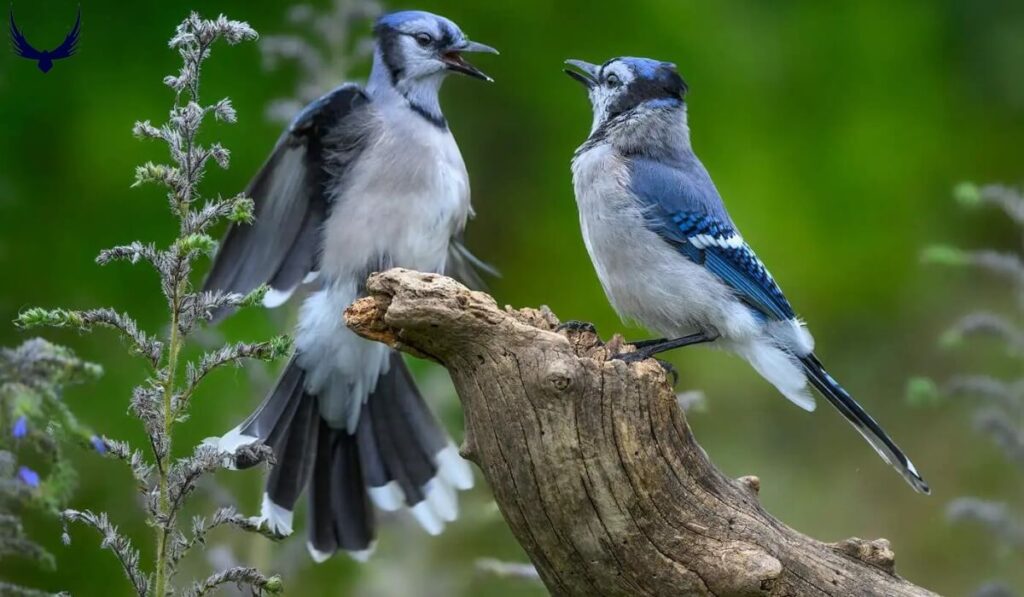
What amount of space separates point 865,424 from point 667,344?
0.58 metres

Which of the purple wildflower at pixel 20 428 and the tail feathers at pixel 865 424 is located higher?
the tail feathers at pixel 865 424

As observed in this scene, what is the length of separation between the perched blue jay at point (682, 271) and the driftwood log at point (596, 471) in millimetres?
680

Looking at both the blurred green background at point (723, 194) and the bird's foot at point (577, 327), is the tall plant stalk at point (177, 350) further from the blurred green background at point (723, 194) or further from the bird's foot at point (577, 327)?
the blurred green background at point (723, 194)

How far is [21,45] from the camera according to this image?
488 cm

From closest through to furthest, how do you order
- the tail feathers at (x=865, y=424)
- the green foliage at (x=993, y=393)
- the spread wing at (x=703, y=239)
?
the tail feathers at (x=865, y=424) < the spread wing at (x=703, y=239) < the green foliage at (x=993, y=393)

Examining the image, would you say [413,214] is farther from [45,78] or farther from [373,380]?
[45,78]

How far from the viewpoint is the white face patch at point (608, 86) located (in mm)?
4434

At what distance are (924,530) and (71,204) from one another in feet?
13.7

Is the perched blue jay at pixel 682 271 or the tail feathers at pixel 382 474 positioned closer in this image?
the perched blue jay at pixel 682 271

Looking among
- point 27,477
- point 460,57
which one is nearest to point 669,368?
point 27,477

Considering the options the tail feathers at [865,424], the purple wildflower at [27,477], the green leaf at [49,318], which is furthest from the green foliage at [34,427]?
the tail feathers at [865,424]

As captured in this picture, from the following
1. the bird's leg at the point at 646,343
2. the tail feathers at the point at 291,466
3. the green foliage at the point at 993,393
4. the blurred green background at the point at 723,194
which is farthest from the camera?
the blurred green background at the point at 723,194

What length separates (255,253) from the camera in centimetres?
471

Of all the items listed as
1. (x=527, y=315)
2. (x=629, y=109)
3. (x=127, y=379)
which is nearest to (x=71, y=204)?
(x=127, y=379)
